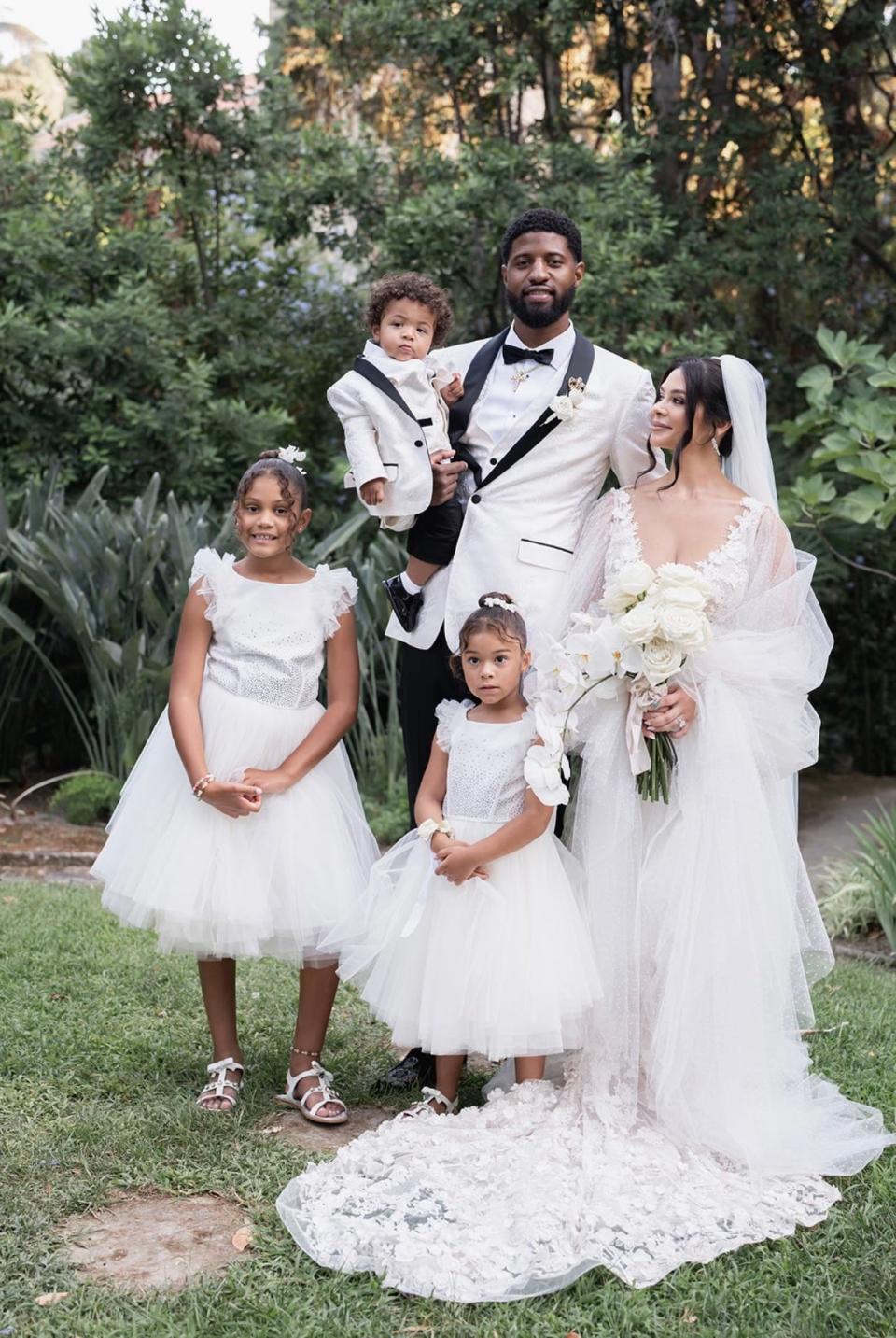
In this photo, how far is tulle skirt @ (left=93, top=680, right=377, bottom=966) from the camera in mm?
3357

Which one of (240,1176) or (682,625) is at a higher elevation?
(682,625)

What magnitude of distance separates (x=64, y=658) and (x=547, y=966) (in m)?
4.69

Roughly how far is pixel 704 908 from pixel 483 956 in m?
0.53

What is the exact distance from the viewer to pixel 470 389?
12.2ft

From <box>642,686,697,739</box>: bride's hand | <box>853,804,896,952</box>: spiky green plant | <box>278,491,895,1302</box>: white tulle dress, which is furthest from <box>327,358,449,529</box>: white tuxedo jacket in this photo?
<box>853,804,896,952</box>: spiky green plant

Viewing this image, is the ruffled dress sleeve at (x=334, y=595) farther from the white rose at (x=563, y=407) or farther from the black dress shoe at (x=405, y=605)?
the white rose at (x=563, y=407)

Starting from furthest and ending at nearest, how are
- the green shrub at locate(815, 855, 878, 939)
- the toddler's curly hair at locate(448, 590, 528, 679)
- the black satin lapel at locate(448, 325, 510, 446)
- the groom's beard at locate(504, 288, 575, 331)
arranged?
→ 1. the green shrub at locate(815, 855, 878, 939)
2. the black satin lapel at locate(448, 325, 510, 446)
3. the groom's beard at locate(504, 288, 575, 331)
4. the toddler's curly hair at locate(448, 590, 528, 679)

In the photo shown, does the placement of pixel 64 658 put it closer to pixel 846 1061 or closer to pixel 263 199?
pixel 263 199

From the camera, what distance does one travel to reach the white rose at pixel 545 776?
3173mm

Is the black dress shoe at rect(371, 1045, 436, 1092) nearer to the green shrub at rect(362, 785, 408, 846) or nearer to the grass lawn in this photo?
the grass lawn

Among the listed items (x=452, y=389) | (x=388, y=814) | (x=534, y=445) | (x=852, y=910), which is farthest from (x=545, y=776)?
(x=388, y=814)

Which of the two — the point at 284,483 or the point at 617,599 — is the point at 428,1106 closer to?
the point at 617,599

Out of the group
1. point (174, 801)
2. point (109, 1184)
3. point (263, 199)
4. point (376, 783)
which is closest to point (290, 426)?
point (263, 199)

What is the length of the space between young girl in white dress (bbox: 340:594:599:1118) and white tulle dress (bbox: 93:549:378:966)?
159mm
